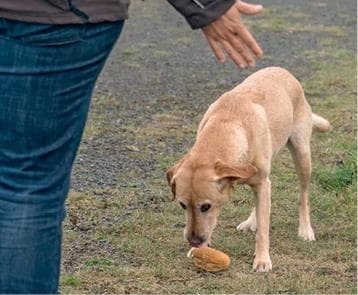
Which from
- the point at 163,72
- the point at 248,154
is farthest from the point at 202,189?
the point at 163,72

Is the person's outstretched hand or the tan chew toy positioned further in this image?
the tan chew toy

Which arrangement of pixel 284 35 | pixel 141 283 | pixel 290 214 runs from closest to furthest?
pixel 141 283
pixel 290 214
pixel 284 35

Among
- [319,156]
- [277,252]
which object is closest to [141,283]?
[277,252]

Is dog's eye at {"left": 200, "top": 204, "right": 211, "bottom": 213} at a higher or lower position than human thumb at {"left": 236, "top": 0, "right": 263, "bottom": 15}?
lower

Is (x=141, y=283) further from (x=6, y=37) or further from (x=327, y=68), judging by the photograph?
(x=327, y=68)

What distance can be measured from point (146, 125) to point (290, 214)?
2466 millimetres

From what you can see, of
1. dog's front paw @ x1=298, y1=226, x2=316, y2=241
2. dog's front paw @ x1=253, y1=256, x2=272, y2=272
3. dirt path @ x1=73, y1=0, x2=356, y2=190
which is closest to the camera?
dog's front paw @ x1=253, y1=256, x2=272, y2=272

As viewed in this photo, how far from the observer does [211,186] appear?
4.75 meters

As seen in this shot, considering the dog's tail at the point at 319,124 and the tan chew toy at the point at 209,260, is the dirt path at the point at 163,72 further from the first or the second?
the tan chew toy at the point at 209,260

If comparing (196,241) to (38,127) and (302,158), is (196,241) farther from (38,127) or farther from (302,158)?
(38,127)

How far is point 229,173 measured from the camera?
471 centimetres

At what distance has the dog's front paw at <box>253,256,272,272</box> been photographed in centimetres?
488

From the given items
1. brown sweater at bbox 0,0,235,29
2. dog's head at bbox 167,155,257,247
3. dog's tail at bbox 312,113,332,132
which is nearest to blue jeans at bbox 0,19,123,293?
brown sweater at bbox 0,0,235,29

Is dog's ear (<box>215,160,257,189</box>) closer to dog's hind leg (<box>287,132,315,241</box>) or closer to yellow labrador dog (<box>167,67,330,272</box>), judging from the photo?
yellow labrador dog (<box>167,67,330,272</box>)
